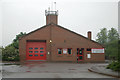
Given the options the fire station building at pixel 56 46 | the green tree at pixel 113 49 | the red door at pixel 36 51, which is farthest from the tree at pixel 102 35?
the green tree at pixel 113 49

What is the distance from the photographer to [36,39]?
25984 mm

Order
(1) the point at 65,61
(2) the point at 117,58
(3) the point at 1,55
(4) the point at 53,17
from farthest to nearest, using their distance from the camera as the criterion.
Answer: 1. (4) the point at 53,17
2. (3) the point at 1,55
3. (1) the point at 65,61
4. (2) the point at 117,58

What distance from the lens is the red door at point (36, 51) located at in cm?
2628

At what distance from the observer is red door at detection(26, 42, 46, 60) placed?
86.2 feet

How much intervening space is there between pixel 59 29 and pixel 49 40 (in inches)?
100

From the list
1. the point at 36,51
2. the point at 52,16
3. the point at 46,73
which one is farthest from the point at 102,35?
the point at 46,73

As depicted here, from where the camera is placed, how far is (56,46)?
2605 cm

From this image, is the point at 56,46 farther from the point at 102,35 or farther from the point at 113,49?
the point at 102,35

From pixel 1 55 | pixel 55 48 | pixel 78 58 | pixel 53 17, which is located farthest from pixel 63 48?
pixel 1 55

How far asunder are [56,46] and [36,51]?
3.56 m

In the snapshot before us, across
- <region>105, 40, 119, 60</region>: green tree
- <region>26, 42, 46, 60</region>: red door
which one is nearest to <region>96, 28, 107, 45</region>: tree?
<region>26, 42, 46, 60</region>: red door

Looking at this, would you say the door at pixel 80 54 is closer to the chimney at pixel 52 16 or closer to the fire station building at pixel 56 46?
the fire station building at pixel 56 46

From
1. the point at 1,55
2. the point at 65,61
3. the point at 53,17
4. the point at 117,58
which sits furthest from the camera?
the point at 53,17

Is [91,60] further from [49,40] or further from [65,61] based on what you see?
[49,40]
